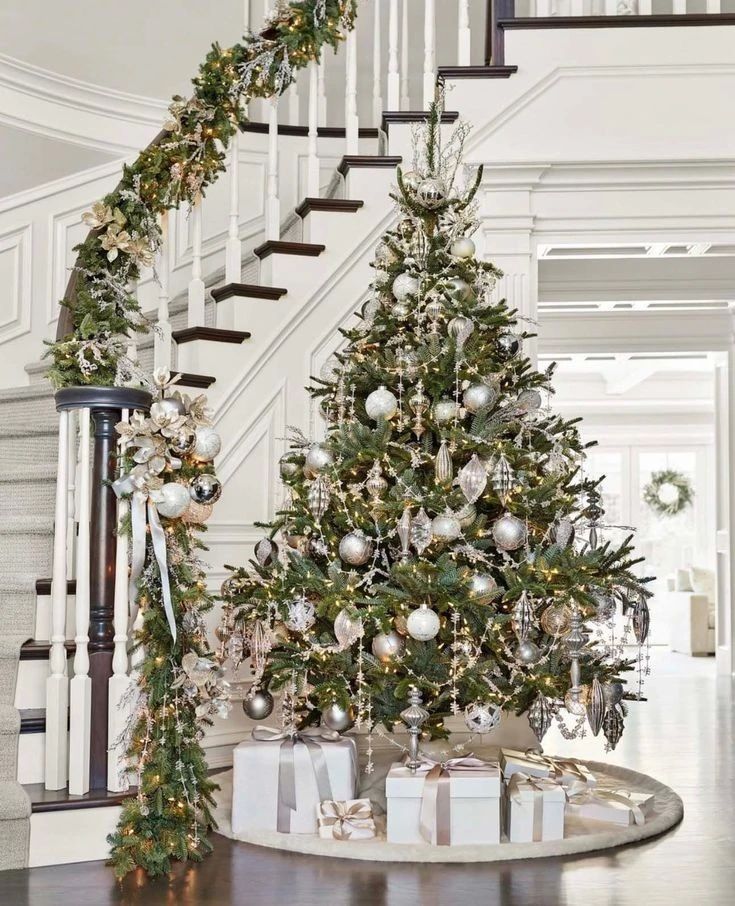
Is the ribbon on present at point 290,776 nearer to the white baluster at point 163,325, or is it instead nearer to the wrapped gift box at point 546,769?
the wrapped gift box at point 546,769

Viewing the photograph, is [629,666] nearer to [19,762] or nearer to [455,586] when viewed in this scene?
[455,586]

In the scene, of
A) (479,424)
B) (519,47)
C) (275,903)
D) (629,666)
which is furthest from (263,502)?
(519,47)

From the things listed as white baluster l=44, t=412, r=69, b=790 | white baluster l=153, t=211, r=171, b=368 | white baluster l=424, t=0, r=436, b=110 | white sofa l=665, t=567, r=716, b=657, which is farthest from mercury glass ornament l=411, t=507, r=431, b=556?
white sofa l=665, t=567, r=716, b=657

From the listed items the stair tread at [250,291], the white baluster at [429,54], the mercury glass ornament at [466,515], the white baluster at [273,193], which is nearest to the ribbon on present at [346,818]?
the mercury glass ornament at [466,515]

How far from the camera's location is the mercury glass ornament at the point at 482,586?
3.10 metres

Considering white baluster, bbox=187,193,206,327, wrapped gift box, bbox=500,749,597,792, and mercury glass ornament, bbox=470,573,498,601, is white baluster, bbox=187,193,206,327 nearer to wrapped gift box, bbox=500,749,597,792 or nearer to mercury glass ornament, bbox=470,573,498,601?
mercury glass ornament, bbox=470,573,498,601

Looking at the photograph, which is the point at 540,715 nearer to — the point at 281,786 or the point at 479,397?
the point at 281,786

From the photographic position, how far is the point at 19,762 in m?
2.79

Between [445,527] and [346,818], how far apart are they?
2.78 feet

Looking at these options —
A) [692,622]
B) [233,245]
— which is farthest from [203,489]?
[692,622]

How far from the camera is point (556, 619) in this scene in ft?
10.5

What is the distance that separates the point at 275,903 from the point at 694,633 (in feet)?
25.9

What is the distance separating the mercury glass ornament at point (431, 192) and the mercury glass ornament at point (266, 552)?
1189mm

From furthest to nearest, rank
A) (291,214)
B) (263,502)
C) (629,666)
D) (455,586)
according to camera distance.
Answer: (291,214)
(263,502)
(629,666)
(455,586)
